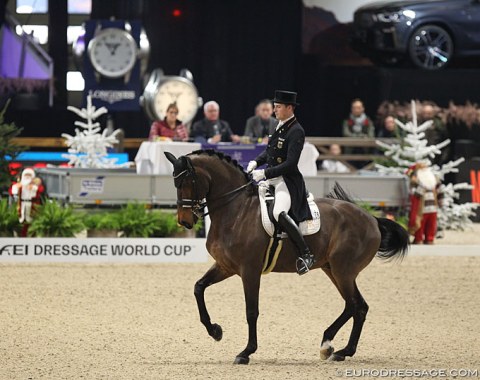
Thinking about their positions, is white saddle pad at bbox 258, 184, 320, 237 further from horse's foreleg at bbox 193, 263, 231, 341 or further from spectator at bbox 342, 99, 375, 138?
spectator at bbox 342, 99, 375, 138

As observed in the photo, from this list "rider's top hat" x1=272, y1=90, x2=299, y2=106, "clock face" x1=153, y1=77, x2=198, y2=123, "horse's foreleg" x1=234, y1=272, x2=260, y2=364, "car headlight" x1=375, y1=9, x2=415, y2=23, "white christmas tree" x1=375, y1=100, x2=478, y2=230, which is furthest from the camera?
"car headlight" x1=375, y1=9, x2=415, y2=23

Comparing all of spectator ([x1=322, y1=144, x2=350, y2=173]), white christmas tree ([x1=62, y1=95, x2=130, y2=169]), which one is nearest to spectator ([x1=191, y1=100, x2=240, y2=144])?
white christmas tree ([x1=62, y1=95, x2=130, y2=169])

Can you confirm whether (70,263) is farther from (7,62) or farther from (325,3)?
(325,3)

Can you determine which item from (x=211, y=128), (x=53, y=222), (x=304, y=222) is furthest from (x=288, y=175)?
(x=211, y=128)

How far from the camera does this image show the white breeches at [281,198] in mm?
7543

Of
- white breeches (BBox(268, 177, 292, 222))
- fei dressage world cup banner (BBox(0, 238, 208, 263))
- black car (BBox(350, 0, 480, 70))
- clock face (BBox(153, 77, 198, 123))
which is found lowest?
fei dressage world cup banner (BBox(0, 238, 208, 263))

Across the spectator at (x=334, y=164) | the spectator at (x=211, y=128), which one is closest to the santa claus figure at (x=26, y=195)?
the spectator at (x=211, y=128)

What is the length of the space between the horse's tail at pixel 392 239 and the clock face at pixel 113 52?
37.7 feet

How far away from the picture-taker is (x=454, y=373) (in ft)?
22.9

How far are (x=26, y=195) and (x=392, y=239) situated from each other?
6.48 metres

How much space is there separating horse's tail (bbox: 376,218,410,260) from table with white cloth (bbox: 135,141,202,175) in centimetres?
654

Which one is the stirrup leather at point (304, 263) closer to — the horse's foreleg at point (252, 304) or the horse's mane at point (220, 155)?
the horse's foreleg at point (252, 304)

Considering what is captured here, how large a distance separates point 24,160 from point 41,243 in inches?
243

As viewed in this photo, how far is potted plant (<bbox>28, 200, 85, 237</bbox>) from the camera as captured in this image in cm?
1344
